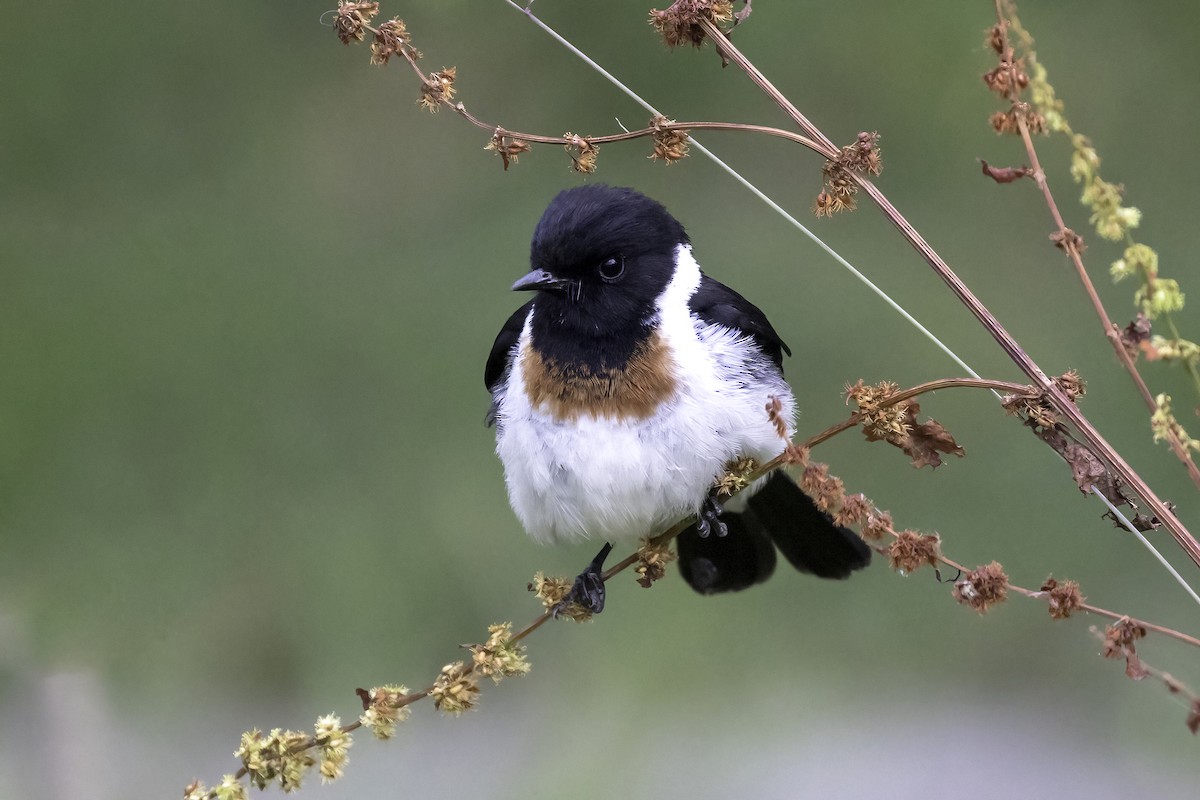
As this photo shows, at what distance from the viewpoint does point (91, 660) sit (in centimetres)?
471

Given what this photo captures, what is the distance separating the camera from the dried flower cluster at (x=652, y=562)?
229 cm

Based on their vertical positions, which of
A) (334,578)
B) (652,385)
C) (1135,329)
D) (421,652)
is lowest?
(1135,329)

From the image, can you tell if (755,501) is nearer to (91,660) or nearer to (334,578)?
(334,578)

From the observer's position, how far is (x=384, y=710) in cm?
175

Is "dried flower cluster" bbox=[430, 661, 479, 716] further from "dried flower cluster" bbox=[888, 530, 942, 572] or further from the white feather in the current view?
the white feather

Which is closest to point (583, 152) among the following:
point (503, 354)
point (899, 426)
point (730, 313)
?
point (899, 426)

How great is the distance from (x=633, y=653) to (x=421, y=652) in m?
0.81

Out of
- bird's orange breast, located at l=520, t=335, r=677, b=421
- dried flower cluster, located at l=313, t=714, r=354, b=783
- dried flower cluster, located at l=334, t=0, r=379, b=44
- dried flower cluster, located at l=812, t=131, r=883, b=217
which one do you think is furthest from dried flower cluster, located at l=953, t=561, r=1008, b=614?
bird's orange breast, located at l=520, t=335, r=677, b=421

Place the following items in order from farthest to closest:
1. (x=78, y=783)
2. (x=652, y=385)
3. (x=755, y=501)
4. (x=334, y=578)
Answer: (x=334, y=578) → (x=78, y=783) → (x=755, y=501) → (x=652, y=385)

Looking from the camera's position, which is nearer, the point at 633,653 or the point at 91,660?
the point at 91,660

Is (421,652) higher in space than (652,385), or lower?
higher

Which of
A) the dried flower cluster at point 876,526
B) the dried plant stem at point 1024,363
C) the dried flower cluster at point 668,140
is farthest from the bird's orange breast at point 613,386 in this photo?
the dried flower cluster at point 876,526

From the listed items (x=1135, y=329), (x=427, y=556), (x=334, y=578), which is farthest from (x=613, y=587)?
(x=1135, y=329)

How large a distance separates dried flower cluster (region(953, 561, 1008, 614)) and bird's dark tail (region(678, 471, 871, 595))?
162cm
